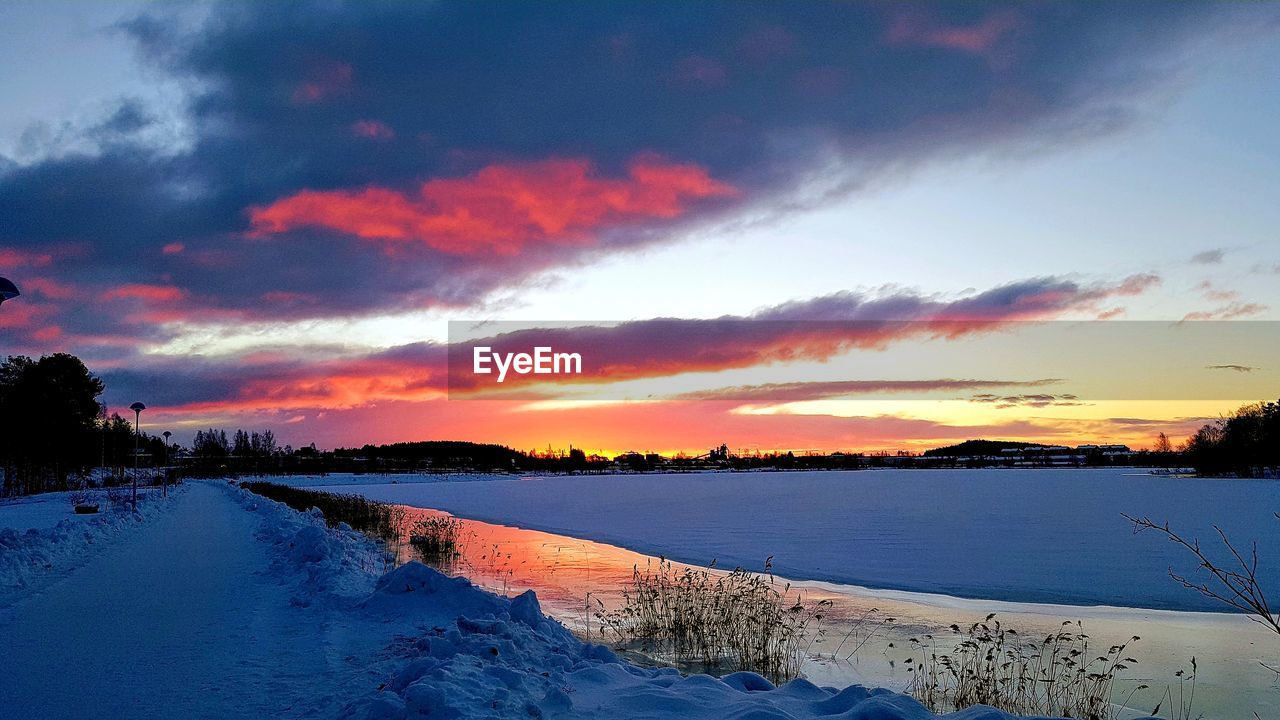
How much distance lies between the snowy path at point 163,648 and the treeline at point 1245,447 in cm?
12887

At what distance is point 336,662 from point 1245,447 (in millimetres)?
133202

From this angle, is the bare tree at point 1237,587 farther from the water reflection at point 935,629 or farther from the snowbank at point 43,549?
the snowbank at point 43,549

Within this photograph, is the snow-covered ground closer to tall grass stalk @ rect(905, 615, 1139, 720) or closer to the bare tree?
tall grass stalk @ rect(905, 615, 1139, 720)

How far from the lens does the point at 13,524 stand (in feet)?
81.6

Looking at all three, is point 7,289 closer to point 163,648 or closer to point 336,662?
point 163,648

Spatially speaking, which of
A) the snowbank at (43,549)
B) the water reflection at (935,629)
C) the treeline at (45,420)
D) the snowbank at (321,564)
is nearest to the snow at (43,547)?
the snowbank at (43,549)

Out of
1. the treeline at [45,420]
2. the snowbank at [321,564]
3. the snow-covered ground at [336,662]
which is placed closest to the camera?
the snow-covered ground at [336,662]

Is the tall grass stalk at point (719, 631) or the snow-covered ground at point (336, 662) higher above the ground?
the snow-covered ground at point (336, 662)

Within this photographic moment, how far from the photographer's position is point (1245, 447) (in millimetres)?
106062

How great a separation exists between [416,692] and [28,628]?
6853 millimetres

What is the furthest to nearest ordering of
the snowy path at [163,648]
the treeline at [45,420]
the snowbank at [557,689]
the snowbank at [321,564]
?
the treeline at [45,420] < the snowbank at [321,564] < the snowy path at [163,648] < the snowbank at [557,689]

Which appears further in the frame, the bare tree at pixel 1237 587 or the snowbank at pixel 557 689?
the snowbank at pixel 557 689

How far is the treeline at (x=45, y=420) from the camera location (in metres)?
50.9

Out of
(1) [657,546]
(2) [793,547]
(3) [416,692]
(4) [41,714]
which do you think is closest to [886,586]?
(2) [793,547]
